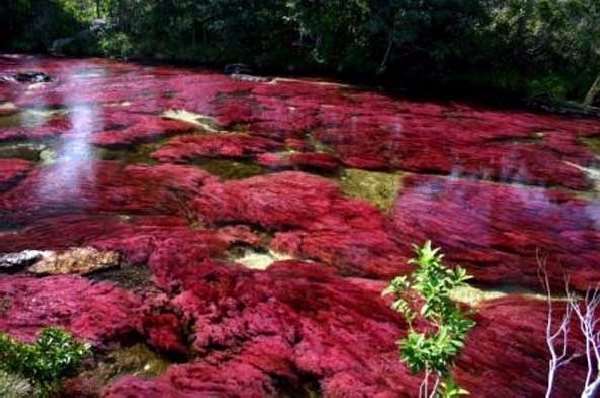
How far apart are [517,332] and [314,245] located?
334 centimetres

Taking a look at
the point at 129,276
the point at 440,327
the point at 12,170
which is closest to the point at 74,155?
the point at 12,170

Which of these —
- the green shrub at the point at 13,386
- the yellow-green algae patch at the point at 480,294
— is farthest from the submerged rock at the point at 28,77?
the yellow-green algae patch at the point at 480,294

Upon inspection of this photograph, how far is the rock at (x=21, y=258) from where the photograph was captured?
798 cm

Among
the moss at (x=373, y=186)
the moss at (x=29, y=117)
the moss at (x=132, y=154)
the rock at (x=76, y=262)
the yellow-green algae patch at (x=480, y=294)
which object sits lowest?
the yellow-green algae patch at (x=480, y=294)

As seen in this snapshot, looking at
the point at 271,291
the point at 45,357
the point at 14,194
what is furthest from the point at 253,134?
the point at 45,357

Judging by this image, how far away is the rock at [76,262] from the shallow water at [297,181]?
232 mm

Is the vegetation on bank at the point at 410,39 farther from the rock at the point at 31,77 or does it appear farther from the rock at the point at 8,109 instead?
the rock at the point at 8,109

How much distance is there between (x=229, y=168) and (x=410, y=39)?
43.4ft

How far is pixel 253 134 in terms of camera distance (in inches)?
612

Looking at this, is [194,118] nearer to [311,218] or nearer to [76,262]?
[311,218]

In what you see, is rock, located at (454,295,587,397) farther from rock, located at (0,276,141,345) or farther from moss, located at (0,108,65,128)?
moss, located at (0,108,65,128)

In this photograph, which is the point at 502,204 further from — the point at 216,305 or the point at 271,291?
the point at 216,305

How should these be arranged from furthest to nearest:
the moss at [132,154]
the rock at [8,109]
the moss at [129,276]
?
1. the rock at [8,109]
2. the moss at [132,154]
3. the moss at [129,276]

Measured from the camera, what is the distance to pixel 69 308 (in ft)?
22.9
